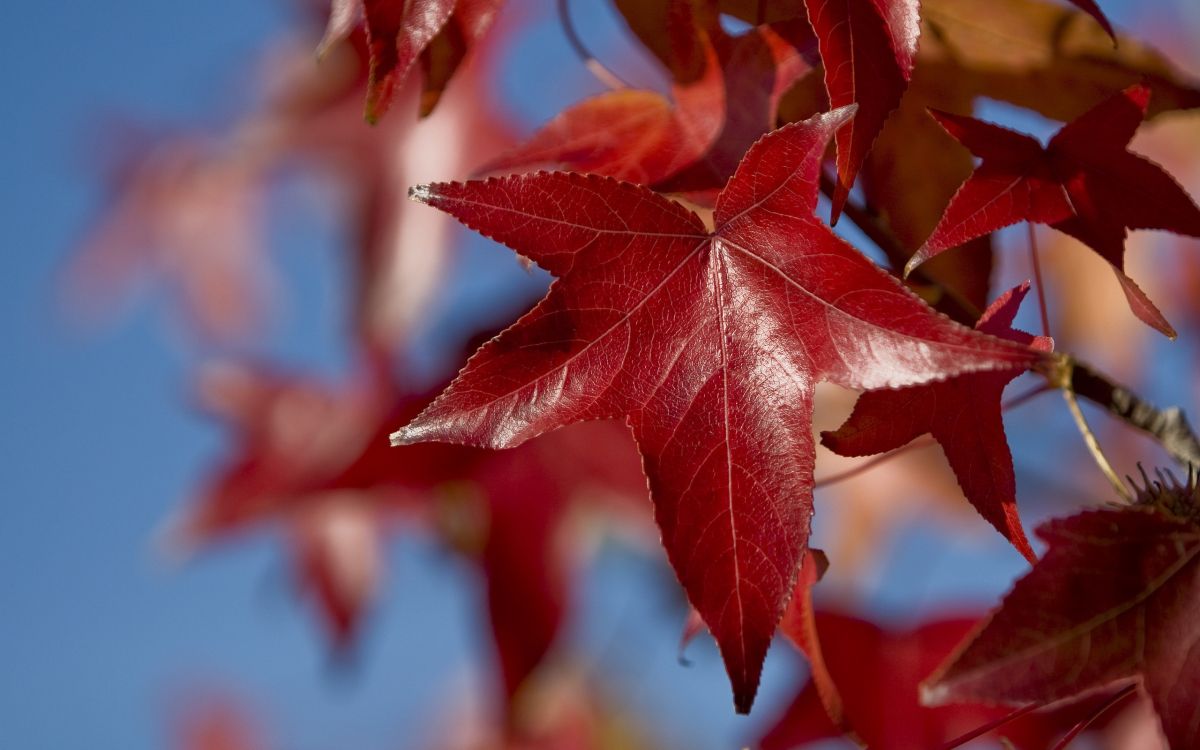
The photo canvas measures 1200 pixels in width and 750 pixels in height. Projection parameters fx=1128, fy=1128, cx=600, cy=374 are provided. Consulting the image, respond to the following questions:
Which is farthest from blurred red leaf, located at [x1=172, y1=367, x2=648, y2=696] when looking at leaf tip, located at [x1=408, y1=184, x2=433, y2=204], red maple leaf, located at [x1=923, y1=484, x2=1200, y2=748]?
red maple leaf, located at [x1=923, y1=484, x2=1200, y2=748]

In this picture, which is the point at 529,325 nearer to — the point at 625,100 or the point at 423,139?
the point at 625,100

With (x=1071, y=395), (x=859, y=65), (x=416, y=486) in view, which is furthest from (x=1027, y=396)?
(x=416, y=486)

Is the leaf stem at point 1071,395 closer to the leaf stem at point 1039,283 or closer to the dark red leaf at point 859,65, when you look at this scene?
the leaf stem at point 1039,283

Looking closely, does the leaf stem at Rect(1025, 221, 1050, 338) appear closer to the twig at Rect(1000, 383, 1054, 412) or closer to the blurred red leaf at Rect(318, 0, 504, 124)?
the twig at Rect(1000, 383, 1054, 412)

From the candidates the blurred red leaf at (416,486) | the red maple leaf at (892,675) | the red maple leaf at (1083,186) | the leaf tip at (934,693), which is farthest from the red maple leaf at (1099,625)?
the blurred red leaf at (416,486)

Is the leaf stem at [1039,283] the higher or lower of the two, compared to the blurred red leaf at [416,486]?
higher

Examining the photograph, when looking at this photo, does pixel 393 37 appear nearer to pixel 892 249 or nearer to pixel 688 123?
pixel 688 123

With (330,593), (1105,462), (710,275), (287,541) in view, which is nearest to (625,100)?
(710,275)
